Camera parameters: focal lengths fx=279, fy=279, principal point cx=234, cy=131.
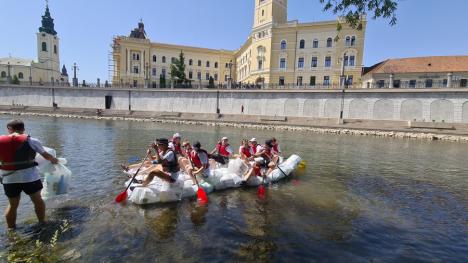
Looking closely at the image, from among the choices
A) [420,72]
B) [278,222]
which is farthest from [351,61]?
[278,222]

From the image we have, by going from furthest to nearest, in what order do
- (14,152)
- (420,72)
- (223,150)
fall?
(420,72)
(223,150)
(14,152)

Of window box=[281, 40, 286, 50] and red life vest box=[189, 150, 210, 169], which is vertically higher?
window box=[281, 40, 286, 50]

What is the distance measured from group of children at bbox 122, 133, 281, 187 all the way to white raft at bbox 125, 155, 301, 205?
0.18 metres

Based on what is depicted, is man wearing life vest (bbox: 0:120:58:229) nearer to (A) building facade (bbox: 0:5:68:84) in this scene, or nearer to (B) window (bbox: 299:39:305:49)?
(B) window (bbox: 299:39:305:49)

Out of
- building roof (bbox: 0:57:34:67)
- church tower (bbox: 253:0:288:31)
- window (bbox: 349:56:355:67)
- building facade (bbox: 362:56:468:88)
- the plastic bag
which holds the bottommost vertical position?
the plastic bag

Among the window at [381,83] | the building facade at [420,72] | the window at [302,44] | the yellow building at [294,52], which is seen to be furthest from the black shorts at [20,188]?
the window at [302,44]

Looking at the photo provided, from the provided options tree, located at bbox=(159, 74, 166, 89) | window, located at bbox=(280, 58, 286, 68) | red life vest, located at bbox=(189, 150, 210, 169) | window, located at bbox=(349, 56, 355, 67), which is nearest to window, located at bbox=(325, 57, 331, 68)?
window, located at bbox=(349, 56, 355, 67)

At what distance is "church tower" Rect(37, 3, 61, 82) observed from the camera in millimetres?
83688

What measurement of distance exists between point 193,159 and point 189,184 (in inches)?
37.0

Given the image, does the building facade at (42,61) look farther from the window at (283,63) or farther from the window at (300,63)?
the window at (300,63)

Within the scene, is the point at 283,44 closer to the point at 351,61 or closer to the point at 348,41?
the point at 348,41

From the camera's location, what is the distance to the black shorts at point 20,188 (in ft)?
17.8

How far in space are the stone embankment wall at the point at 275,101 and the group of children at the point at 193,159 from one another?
98.8 ft

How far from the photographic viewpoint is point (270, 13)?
56.9 metres
